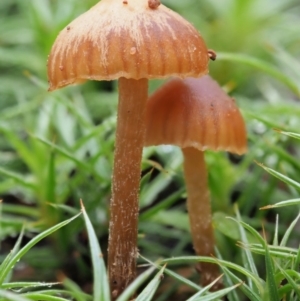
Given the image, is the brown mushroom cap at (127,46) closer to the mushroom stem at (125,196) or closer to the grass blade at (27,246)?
the mushroom stem at (125,196)

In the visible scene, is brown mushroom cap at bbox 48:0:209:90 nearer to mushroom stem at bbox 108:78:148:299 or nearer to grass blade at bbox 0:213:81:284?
mushroom stem at bbox 108:78:148:299

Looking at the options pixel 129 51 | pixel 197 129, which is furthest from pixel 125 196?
pixel 129 51

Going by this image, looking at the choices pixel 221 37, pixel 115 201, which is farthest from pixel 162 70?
pixel 221 37

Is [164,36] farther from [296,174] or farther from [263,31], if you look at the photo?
[263,31]

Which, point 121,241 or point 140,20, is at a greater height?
point 140,20

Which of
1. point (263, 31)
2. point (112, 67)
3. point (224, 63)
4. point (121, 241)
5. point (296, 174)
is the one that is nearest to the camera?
point (112, 67)

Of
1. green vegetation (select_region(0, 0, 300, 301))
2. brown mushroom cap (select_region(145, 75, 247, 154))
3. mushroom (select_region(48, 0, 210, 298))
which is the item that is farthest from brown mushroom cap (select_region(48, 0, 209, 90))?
green vegetation (select_region(0, 0, 300, 301))

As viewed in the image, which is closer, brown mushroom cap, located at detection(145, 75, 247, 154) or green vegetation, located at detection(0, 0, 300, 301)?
green vegetation, located at detection(0, 0, 300, 301)
